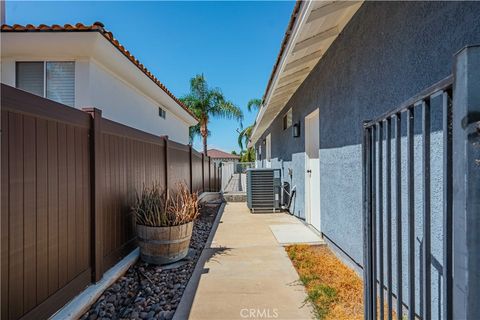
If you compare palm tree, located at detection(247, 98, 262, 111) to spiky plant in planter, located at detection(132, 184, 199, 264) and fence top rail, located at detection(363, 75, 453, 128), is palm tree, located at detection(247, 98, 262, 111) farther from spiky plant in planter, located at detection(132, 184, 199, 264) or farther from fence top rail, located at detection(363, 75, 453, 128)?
fence top rail, located at detection(363, 75, 453, 128)

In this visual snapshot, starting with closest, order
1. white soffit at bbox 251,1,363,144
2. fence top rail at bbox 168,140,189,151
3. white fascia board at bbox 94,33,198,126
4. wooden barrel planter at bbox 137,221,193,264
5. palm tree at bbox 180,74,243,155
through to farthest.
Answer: white soffit at bbox 251,1,363,144
wooden barrel planter at bbox 137,221,193,264
white fascia board at bbox 94,33,198,126
fence top rail at bbox 168,140,189,151
palm tree at bbox 180,74,243,155

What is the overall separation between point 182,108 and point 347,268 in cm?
993

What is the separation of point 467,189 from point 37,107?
2885 mm

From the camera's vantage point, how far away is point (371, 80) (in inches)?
133

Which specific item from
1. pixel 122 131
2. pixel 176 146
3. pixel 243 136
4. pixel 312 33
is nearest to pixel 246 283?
pixel 122 131

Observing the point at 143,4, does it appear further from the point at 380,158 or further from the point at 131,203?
the point at 380,158

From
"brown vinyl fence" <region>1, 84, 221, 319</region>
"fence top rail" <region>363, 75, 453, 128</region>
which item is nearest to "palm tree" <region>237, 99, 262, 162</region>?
"brown vinyl fence" <region>1, 84, 221, 319</region>

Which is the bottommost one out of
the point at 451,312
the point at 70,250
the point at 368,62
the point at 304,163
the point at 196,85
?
the point at 70,250

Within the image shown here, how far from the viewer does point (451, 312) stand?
3.72ft

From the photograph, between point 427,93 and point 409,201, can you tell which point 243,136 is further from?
point 427,93

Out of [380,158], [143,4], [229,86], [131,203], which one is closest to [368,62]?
[380,158]

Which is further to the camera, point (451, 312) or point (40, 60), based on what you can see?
point (40, 60)

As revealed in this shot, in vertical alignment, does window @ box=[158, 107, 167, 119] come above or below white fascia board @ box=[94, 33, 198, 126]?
below

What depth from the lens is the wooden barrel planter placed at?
13.6 ft
